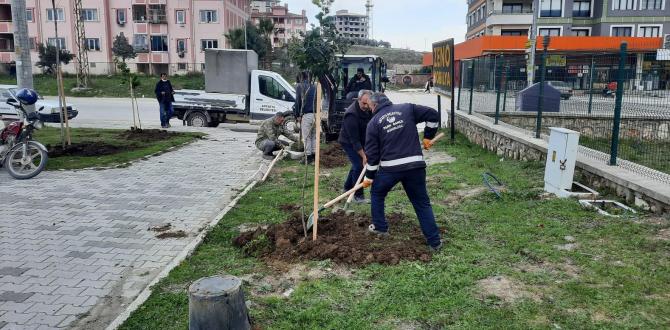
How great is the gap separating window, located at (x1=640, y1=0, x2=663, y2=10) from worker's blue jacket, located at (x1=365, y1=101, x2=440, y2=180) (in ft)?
176

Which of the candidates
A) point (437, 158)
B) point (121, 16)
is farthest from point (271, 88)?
point (121, 16)

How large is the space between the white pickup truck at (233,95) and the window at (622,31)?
43277mm

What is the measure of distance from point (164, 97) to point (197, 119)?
141 centimetres

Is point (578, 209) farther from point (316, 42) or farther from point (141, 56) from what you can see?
point (141, 56)

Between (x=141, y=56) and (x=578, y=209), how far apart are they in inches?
2185

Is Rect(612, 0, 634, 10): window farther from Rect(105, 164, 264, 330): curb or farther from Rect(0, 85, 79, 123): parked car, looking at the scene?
Rect(105, 164, 264, 330): curb

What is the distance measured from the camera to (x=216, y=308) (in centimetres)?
356

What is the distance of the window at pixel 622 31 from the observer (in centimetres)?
4928

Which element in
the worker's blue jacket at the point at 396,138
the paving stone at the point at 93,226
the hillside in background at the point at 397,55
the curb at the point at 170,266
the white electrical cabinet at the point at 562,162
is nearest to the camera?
the curb at the point at 170,266

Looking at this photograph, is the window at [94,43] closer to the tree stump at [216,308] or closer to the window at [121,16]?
the window at [121,16]

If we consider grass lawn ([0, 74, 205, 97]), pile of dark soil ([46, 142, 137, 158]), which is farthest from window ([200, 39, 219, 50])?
pile of dark soil ([46, 142, 137, 158])

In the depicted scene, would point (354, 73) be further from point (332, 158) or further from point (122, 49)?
point (122, 49)

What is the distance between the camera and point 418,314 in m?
3.96

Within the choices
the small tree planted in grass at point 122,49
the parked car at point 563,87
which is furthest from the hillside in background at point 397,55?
the parked car at point 563,87
